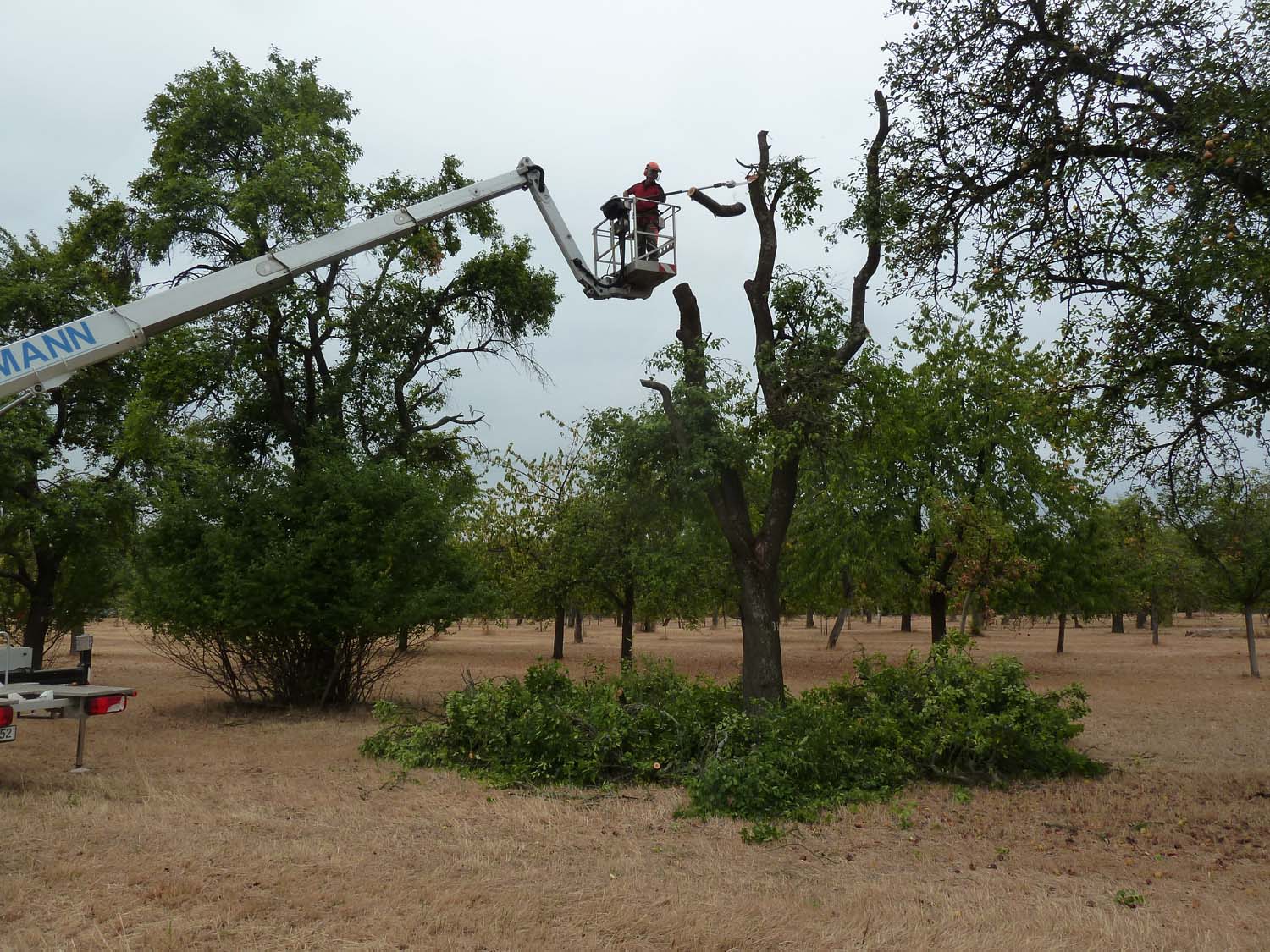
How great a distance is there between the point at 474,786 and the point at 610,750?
5.06ft

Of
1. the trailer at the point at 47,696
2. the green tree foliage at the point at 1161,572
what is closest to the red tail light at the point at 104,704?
the trailer at the point at 47,696

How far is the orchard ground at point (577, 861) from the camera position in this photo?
540 cm

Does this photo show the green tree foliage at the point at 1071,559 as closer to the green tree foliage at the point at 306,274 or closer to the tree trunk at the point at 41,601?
the green tree foliage at the point at 306,274

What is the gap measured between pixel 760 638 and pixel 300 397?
10.9m

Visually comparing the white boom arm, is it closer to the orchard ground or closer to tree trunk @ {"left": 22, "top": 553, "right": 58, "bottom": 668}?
the orchard ground

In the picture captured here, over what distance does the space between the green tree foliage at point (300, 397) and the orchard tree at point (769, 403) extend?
5.90 metres

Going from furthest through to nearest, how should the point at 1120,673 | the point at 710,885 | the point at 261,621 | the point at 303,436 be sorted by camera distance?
the point at 1120,673
the point at 303,436
the point at 261,621
the point at 710,885

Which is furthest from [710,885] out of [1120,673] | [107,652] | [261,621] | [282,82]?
[107,652]

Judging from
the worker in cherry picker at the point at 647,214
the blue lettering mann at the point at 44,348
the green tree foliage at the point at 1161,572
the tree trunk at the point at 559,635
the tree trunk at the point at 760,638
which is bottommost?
the tree trunk at the point at 559,635

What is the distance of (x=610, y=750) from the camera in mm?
10375

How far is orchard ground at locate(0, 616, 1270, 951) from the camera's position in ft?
17.7

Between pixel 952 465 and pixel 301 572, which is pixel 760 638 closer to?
pixel 301 572

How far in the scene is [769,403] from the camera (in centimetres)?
→ 1266

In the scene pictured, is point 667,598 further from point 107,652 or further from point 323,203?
point 107,652
